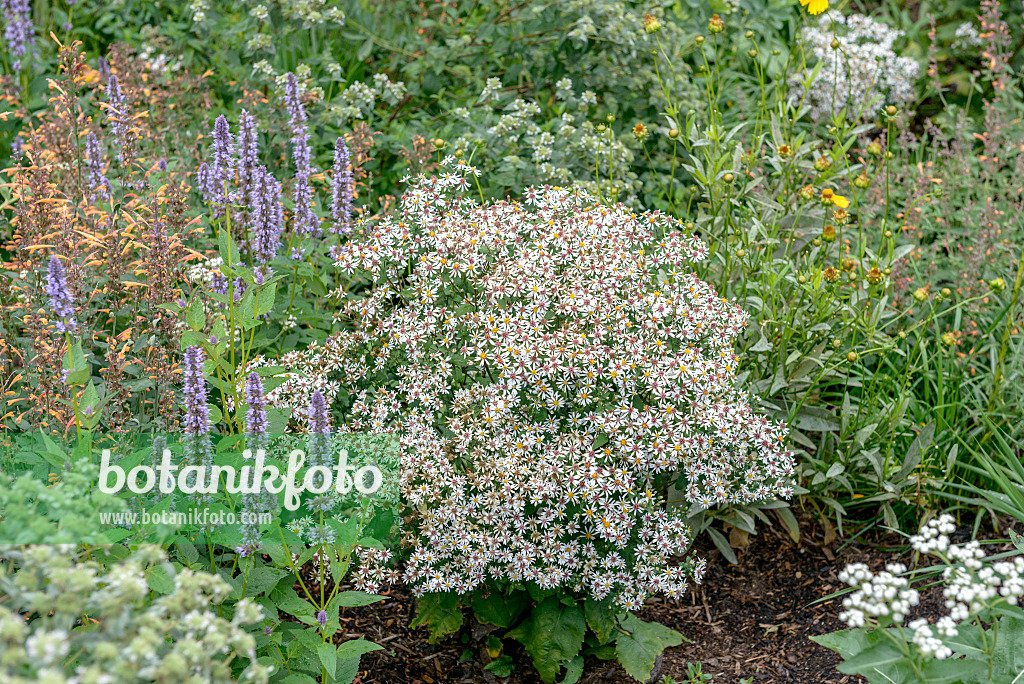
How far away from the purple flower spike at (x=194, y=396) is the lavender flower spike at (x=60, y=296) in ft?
1.85

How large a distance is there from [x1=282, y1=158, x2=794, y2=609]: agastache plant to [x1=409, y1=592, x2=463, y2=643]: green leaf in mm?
98

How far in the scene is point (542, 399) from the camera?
2.62 m

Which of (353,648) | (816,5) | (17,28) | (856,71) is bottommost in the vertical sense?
(353,648)

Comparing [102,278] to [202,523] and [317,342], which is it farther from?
[202,523]

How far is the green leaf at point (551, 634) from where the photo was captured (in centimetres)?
265

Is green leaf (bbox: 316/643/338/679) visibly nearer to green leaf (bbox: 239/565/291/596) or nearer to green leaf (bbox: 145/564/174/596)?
green leaf (bbox: 239/565/291/596)

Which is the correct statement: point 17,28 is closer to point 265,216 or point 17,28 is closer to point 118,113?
point 118,113

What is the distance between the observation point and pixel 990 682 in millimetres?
2119

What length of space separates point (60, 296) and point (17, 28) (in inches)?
98.2

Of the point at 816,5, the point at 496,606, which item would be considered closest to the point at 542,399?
the point at 496,606

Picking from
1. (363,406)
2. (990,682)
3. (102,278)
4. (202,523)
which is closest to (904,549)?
(990,682)

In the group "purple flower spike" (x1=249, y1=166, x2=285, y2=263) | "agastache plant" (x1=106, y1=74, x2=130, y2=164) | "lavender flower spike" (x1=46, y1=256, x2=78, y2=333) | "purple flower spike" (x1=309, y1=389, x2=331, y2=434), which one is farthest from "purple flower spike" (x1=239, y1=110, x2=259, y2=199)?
"purple flower spike" (x1=309, y1=389, x2=331, y2=434)

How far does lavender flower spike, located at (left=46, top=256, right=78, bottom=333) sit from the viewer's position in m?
2.37

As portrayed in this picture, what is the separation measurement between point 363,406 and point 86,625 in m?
0.90
